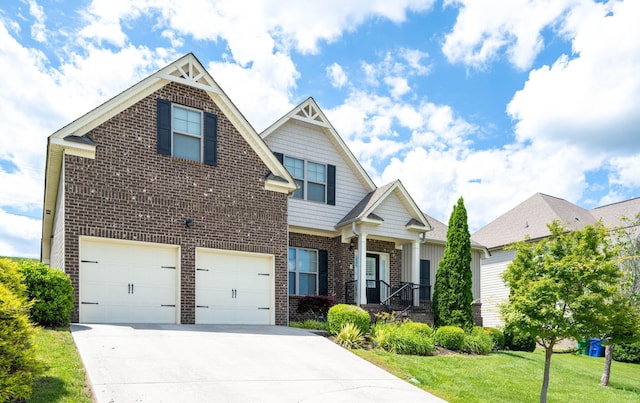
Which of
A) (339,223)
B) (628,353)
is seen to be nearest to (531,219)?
(628,353)

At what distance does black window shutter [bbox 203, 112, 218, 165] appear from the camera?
50.0 feet

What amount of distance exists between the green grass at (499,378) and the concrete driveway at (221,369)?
0.69 meters

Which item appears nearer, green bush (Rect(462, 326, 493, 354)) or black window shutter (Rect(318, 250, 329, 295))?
green bush (Rect(462, 326, 493, 354))

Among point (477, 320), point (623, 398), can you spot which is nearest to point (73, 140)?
point (623, 398)

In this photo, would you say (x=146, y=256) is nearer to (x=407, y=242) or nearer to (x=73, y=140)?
(x=73, y=140)

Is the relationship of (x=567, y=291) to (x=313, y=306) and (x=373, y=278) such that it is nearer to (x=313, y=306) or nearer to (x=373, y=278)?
(x=313, y=306)

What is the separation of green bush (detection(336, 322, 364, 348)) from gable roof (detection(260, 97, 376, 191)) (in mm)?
7809

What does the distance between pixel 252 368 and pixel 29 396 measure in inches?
158

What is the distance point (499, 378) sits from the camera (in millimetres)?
12930

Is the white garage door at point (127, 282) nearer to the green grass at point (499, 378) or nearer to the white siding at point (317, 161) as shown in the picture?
the green grass at point (499, 378)

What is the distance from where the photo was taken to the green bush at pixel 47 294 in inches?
448

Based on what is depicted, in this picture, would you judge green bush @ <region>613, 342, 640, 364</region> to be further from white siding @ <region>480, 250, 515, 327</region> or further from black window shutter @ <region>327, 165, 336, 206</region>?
black window shutter @ <region>327, 165, 336, 206</region>

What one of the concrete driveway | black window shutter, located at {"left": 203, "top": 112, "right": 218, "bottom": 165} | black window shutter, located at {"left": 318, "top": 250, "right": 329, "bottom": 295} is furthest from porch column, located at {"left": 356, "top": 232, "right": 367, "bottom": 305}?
black window shutter, located at {"left": 203, "top": 112, "right": 218, "bottom": 165}

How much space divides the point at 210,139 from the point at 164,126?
1324mm
